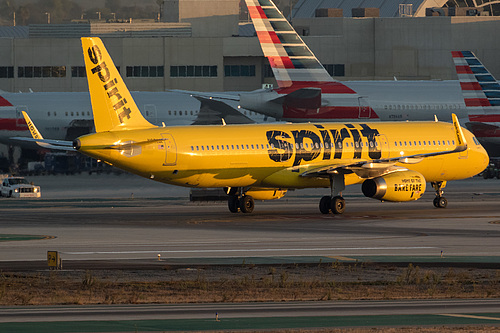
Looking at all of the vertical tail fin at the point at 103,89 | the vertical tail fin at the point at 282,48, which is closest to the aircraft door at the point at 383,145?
the vertical tail fin at the point at 103,89

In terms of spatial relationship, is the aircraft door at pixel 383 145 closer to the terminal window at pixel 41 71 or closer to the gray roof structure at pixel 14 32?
the terminal window at pixel 41 71

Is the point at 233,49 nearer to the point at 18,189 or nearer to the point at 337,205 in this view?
the point at 18,189

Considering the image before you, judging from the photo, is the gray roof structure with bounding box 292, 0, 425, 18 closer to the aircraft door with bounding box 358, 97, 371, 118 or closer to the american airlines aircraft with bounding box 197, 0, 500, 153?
the american airlines aircraft with bounding box 197, 0, 500, 153

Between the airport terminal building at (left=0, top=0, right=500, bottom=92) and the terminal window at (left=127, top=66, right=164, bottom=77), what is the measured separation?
0.39ft

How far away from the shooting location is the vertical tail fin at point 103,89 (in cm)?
4672

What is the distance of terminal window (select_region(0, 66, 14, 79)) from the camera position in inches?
4798

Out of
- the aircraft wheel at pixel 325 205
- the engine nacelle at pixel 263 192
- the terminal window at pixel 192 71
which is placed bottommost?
the aircraft wheel at pixel 325 205

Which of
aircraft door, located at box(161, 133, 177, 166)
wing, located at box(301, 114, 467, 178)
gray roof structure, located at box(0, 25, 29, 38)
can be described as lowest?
wing, located at box(301, 114, 467, 178)

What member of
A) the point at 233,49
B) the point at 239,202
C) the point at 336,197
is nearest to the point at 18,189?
the point at 239,202

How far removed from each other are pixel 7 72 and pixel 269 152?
78.8 meters

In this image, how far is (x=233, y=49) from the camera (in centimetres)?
12569

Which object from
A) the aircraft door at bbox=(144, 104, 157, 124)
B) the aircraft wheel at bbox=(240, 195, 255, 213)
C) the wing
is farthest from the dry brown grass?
the aircraft door at bbox=(144, 104, 157, 124)

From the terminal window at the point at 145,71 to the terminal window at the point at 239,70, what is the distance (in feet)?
27.1

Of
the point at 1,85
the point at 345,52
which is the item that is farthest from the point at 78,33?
the point at 345,52
